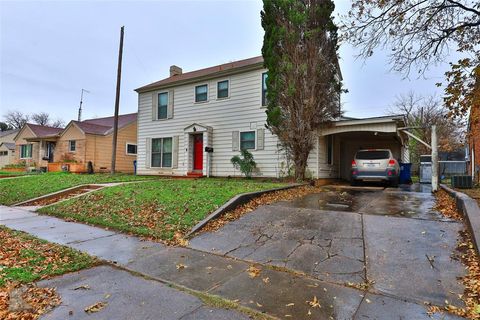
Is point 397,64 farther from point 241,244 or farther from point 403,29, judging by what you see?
point 241,244

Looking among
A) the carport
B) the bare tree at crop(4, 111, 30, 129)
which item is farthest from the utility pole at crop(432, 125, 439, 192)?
the bare tree at crop(4, 111, 30, 129)

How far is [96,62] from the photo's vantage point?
74.3ft

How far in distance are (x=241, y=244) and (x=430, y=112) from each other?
34.8 m

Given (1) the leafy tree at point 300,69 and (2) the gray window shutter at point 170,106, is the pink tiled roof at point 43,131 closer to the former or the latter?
(2) the gray window shutter at point 170,106

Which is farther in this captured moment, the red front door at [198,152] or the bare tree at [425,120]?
the bare tree at [425,120]

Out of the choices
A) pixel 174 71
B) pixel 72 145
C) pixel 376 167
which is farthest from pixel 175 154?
pixel 72 145

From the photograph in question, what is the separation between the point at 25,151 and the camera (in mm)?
26516

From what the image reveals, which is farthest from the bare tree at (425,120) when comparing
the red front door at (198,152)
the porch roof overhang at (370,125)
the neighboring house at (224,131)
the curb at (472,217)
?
the curb at (472,217)

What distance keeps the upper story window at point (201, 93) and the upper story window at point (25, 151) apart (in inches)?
819

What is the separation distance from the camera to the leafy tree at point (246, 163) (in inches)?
500

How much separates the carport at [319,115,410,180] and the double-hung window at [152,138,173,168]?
8487 mm

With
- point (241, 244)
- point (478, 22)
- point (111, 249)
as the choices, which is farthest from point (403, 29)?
point (111, 249)

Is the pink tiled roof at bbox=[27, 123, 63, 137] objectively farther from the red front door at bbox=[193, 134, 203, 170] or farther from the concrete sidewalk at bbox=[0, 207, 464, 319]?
the concrete sidewalk at bbox=[0, 207, 464, 319]

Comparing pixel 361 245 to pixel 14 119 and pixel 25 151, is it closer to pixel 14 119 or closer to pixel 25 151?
pixel 25 151
